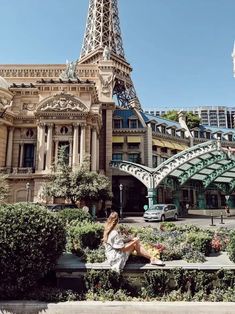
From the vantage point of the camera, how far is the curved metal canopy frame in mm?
35172

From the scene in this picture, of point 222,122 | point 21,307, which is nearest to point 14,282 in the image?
point 21,307

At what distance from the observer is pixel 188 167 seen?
38.4m

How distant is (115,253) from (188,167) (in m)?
32.0

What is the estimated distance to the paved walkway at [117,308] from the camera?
Answer: 22.0ft

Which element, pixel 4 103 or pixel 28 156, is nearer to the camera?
pixel 4 103

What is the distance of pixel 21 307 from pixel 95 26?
83993 millimetres

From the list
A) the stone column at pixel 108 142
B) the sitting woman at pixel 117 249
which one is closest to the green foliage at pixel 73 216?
the sitting woman at pixel 117 249

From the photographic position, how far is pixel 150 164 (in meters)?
48.0

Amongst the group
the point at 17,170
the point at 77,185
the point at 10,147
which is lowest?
the point at 77,185

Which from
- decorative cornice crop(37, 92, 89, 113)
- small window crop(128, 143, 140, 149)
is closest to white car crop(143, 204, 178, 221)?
decorative cornice crop(37, 92, 89, 113)

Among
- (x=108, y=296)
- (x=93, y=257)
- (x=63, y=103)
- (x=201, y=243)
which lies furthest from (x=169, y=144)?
(x=108, y=296)

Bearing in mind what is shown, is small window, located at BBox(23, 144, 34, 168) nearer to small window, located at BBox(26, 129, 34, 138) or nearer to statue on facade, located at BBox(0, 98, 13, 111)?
small window, located at BBox(26, 129, 34, 138)

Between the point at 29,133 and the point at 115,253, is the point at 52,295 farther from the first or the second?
the point at 29,133

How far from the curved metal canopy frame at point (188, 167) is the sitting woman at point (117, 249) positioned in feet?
85.8
